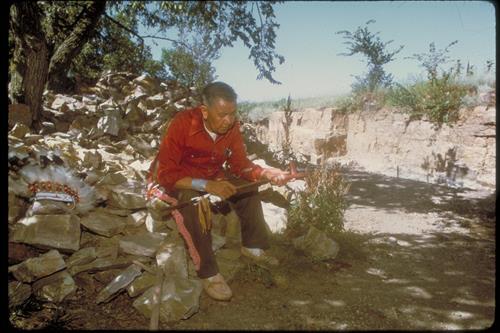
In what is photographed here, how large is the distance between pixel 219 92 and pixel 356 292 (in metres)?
2.37

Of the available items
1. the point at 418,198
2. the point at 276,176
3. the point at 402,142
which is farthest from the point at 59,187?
the point at 402,142

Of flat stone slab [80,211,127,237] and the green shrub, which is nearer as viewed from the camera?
flat stone slab [80,211,127,237]

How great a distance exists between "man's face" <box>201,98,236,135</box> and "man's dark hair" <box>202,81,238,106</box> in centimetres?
3

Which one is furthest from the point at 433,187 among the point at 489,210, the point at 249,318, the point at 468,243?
the point at 249,318

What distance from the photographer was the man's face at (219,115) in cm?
337

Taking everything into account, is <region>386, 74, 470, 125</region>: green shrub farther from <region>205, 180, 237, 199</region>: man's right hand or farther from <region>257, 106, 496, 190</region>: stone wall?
<region>205, 180, 237, 199</region>: man's right hand

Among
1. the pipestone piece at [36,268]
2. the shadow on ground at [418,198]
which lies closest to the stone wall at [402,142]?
the shadow on ground at [418,198]

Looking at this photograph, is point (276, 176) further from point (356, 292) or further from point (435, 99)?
point (435, 99)

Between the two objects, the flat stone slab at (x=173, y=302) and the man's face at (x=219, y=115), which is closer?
the flat stone slab at (x=173, y=302)

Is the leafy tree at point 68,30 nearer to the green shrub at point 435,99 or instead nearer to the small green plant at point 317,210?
the small green plant at point 317,210

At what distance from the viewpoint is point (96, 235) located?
12.0 ft

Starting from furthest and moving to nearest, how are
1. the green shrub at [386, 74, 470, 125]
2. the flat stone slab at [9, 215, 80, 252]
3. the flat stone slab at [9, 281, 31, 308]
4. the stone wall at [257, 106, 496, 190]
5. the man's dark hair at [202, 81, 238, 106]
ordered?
the green shrub at [386, 74, 470, 125], the stone wall at [257, 106, 496, 190], the man's dark hair at [202, 81, 238, 106], the flat stone slab at [9, 215, 80, 252], the flat stone slab at [9, 281, 31, 308]

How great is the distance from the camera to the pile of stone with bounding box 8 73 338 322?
9.76 feet

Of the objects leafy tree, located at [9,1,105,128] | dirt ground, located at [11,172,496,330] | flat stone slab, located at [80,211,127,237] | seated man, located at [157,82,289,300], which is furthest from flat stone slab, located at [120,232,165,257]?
leafy tree, located at [9,1,105,128]
